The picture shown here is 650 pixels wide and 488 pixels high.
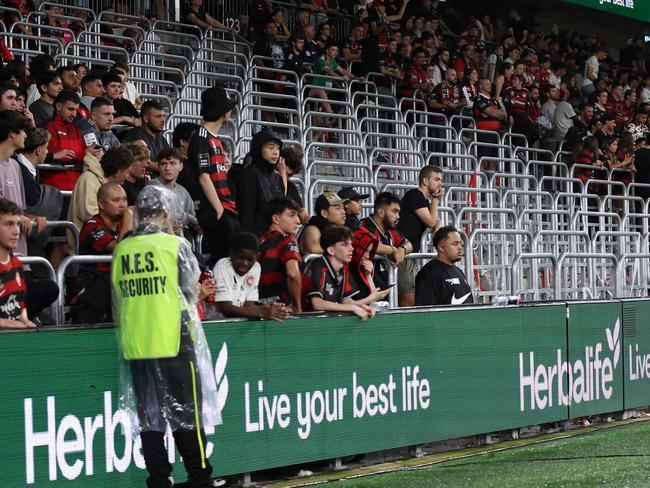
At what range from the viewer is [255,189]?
1002cm

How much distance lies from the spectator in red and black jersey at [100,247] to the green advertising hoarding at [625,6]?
50.7ft

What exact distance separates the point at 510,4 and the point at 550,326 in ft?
53.4

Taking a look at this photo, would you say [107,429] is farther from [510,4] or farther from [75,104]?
[510,4]

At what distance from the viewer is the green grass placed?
27.0 ft

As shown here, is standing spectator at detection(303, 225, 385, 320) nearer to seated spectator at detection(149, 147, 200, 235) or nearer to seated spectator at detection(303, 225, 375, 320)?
seated spectator at detection(303, 225, 375, 320)

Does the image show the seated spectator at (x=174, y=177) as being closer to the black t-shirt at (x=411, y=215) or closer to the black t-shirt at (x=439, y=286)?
the black t-shirt at (x=439, y=286)

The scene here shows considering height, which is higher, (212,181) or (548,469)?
(212,181)

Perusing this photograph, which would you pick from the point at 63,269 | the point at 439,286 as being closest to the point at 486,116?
the point at 439,286

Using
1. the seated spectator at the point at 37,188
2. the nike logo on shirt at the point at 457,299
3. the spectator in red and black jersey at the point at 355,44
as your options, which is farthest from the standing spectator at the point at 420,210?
the spectator in red and black jersey at the point at 355,44

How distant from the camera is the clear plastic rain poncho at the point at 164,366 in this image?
6543 millimetres

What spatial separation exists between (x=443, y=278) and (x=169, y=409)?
4747 mm

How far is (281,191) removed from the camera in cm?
1030

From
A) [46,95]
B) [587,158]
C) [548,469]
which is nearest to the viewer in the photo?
[548,469]

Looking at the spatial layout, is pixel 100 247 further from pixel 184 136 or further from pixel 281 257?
pixel 184 136
